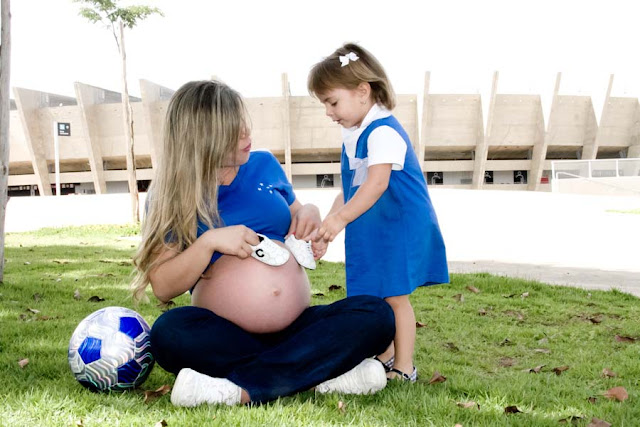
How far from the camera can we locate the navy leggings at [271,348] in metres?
2.95

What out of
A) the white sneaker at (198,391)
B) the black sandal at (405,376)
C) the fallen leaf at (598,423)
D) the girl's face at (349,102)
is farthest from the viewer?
the girl's face at (349,102)

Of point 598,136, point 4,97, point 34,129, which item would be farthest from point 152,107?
point 4,97

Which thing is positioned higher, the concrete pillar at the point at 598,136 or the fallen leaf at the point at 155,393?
the concrete pillar at the point at 598,136

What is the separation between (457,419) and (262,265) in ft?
4.09

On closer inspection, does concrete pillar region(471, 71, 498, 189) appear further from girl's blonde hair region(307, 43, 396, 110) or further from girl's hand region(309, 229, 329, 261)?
girl's hand region(309, 229, 329, 261)

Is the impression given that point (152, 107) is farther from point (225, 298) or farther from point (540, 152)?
point (225, 298)

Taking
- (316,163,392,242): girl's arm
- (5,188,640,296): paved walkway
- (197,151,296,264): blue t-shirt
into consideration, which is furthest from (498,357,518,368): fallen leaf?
(5,188,640,296): paved walkway

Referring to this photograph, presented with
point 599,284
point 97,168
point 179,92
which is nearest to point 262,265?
point 179,92

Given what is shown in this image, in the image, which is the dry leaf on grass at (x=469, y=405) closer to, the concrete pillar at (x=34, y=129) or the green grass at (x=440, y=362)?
the green grass at (x=440, y=362)

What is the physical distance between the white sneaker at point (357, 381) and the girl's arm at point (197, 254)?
820 millimetres

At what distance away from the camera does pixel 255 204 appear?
10.7 feet

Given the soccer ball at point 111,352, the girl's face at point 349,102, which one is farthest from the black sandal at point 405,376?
the girl's face at point 349,102

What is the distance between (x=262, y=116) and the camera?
47.2 meters

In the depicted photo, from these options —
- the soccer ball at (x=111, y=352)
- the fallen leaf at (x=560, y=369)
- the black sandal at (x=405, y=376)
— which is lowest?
the fallen leaf at (x=560, y=369)
